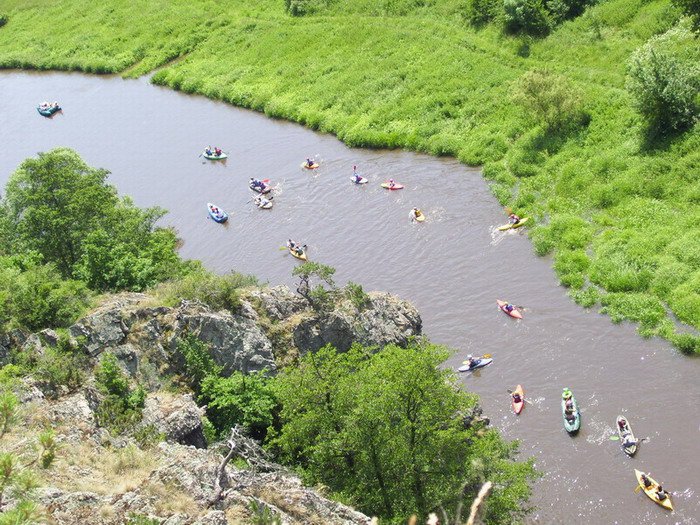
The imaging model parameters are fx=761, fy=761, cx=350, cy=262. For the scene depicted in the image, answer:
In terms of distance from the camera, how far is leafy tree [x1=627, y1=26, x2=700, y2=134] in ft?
173

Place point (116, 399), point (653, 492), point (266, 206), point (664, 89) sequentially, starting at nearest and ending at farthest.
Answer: point (116, 399) < point (653, 492) < point (664, 89) < point (266, 206)

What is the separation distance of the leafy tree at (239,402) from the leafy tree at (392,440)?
2141mm

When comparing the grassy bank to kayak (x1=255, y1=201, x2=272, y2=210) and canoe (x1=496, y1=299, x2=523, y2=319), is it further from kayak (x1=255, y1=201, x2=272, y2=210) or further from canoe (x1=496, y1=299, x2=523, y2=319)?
kayak (x1=255, y1=201, x2=272, y2=210)

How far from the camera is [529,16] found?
73.1 meters

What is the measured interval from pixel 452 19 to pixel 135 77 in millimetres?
40377

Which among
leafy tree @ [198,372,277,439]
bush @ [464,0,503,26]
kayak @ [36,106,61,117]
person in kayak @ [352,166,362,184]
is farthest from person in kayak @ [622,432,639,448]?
kayak @ [36,106,61,117]

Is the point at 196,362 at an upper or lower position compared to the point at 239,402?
upper

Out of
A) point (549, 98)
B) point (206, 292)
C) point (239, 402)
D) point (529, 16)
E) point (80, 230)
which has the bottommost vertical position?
point (80, 230)

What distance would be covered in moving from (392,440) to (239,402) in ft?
26.6

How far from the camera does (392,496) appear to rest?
2959cm

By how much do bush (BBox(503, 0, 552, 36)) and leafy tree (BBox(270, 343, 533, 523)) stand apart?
166 feet

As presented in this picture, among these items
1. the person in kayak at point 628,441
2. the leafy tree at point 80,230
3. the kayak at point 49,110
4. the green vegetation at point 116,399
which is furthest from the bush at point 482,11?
the green vegetation at point 116,399

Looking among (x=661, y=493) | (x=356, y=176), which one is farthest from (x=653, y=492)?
(x=356, y=176)

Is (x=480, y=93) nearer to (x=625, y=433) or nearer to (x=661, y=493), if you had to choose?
(x=625, y=433)
